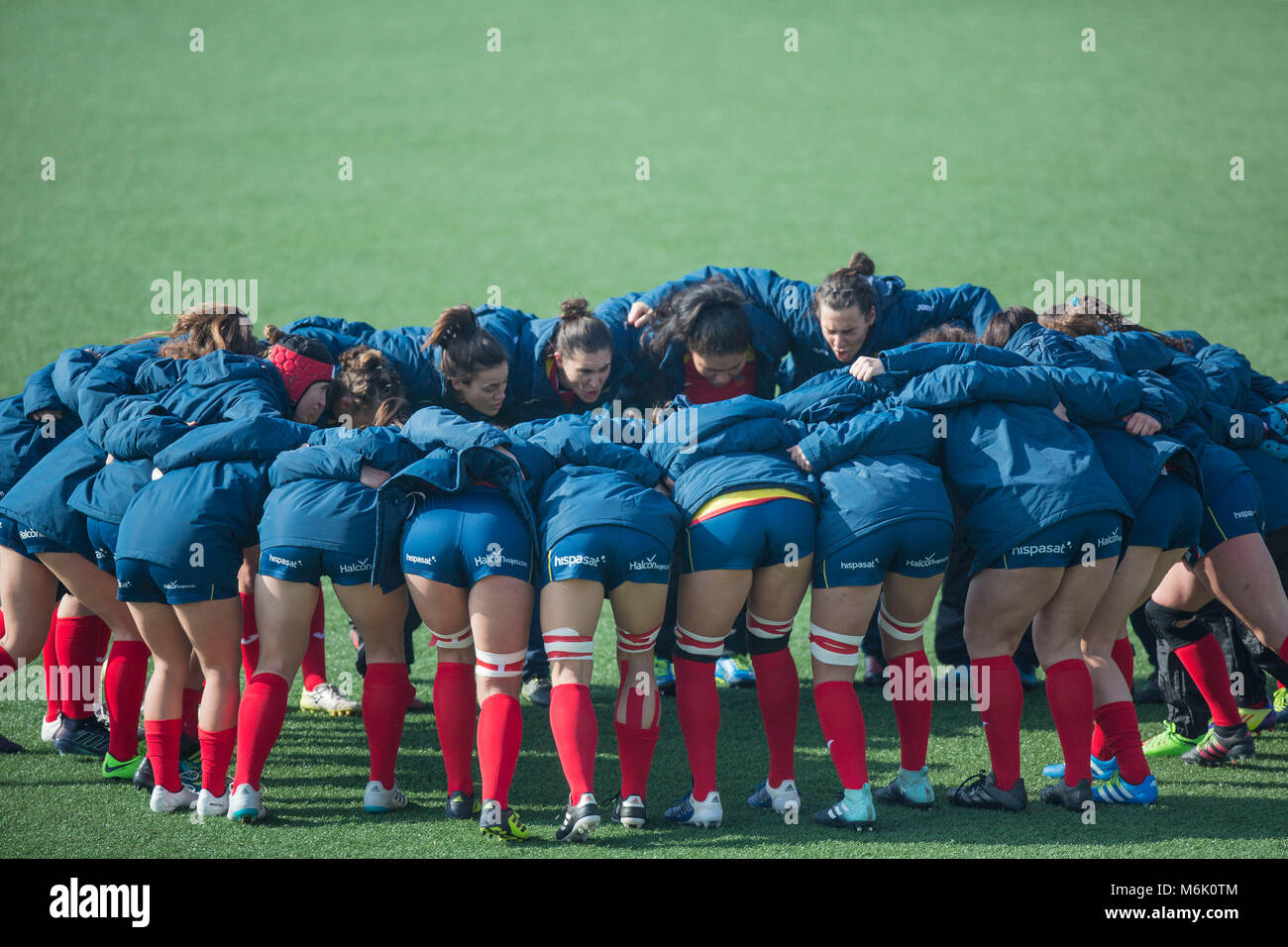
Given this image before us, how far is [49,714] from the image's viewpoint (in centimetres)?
514

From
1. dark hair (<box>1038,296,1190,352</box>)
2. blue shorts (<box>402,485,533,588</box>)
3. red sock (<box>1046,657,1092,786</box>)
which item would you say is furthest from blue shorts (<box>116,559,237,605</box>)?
dark hair (<box>1038,296,1190,352</box>)

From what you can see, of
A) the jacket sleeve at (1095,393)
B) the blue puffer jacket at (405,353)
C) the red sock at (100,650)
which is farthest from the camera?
the blue puffer jacket at (405,353)

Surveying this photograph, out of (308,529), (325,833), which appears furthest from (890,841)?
(308,529)

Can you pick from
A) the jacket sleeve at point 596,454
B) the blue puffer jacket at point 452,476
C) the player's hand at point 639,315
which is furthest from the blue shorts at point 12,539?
the player's hand at point 639,315

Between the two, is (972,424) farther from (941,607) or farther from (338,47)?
(338,47)

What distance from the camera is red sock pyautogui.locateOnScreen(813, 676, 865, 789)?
4.18 m

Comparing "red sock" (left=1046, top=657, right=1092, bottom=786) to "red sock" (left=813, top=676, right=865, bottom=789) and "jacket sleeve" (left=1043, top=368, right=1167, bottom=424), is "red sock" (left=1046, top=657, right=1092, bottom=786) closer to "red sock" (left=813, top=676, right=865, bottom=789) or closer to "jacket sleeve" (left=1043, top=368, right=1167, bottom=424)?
"red sock" (left=813, top=676, right=865, bottom=789)

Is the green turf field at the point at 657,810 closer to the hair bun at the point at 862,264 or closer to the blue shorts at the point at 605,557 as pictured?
the blue shorts at the point at 605,557

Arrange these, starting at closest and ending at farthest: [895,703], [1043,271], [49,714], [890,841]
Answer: [890,841], [895,703], [49,714], [1043,271]

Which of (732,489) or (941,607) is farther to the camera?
(941,607)

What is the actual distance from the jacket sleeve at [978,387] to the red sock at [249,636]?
2.69 m

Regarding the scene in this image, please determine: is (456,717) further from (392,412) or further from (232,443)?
(232,443)

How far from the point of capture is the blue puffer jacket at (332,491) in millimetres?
4141

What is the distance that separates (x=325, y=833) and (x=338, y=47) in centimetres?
1803
